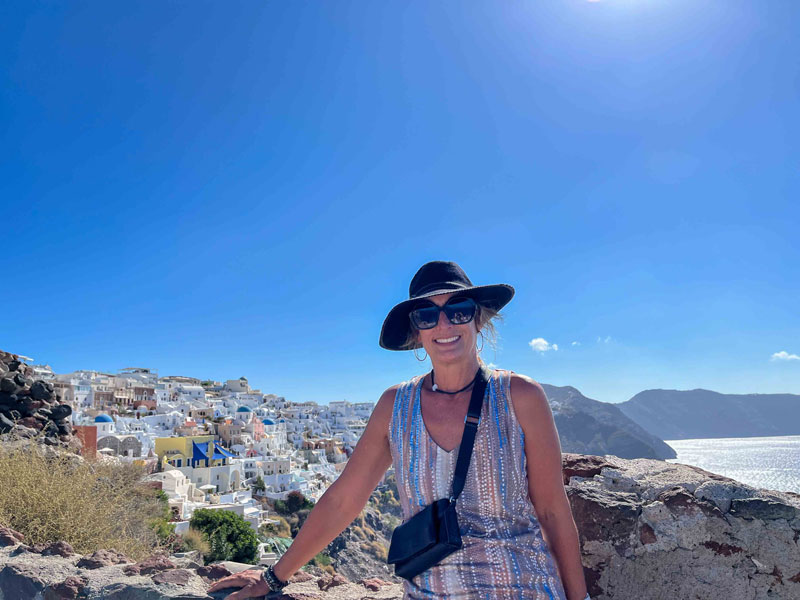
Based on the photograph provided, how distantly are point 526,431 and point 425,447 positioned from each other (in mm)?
313

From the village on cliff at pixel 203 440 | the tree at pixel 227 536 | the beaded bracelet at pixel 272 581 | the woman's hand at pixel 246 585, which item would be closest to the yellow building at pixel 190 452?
the village on cliff at pixel 203 440

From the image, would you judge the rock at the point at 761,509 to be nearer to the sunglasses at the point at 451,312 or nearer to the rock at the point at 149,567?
the sunglasses at the point at 451,312

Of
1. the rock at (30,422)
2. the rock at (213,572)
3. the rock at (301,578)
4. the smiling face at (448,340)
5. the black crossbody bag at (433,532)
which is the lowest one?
the rock at (301,578)

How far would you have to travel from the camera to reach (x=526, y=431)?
1449 millimetres

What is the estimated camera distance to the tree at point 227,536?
36.4 ft

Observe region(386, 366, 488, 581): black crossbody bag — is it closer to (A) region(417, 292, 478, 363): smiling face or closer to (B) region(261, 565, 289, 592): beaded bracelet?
(A) region(417, 292, 478, 363): smiling face

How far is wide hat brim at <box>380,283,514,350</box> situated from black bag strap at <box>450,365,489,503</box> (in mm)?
Answer: 311

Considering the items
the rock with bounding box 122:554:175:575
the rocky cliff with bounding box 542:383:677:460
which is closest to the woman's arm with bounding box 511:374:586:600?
the rock with bounding box 122:554:175:575

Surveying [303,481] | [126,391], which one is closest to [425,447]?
[303,481]

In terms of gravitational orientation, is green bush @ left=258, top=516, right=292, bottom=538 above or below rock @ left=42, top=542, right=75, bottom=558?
below

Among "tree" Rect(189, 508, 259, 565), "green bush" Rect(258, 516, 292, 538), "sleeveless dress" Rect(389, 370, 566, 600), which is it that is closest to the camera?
"sleeveless dress" Rect(389, 370, 566, 600)

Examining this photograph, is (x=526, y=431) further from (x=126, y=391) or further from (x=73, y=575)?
(x=126, y=391)

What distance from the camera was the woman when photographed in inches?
52.8

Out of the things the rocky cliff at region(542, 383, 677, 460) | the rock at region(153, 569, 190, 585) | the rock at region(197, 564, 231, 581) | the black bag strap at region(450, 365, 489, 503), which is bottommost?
the rocky cliff at region(542, 383, 677, 460)
